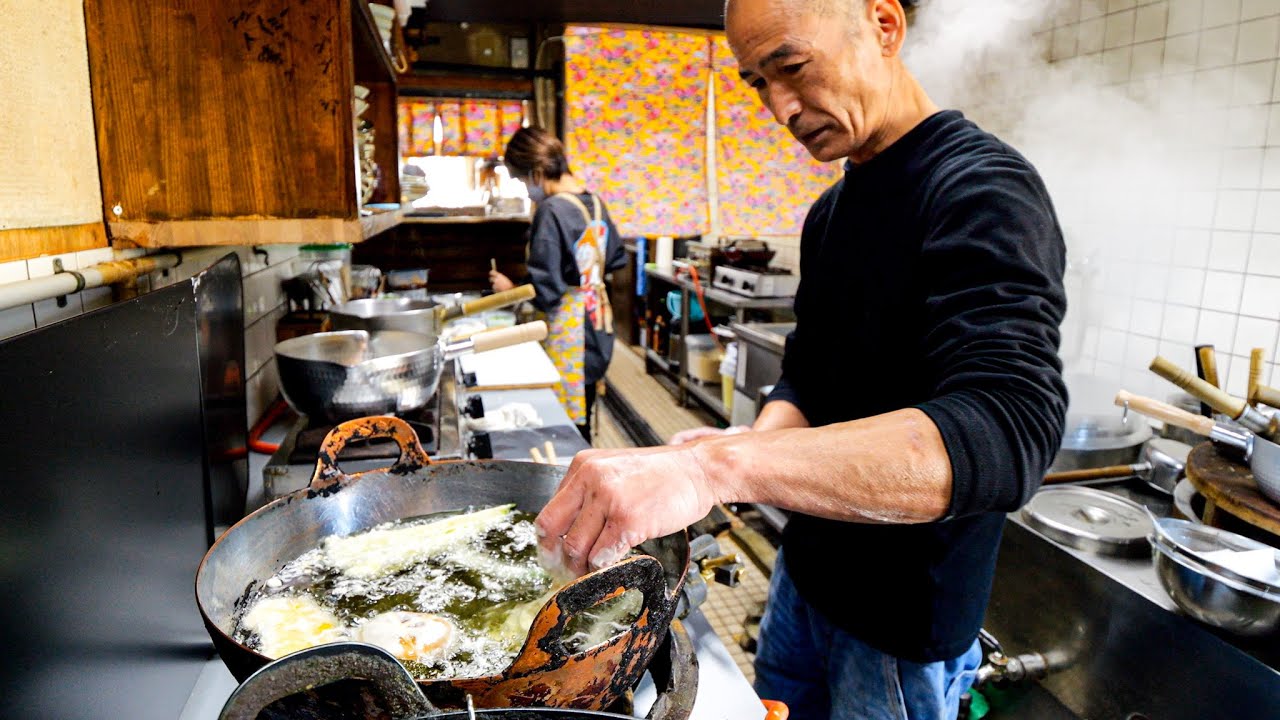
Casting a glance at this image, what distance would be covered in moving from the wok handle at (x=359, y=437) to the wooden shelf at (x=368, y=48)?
127cm

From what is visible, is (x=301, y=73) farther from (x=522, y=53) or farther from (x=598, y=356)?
(x=522, y=53)

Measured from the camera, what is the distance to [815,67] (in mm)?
1253

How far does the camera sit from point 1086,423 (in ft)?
8.69

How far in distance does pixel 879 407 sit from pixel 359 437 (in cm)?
94

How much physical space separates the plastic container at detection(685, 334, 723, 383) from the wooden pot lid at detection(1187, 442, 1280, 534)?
14.0 feet

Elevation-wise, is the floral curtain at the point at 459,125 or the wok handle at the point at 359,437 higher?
the floral curtain at the point at 459,125

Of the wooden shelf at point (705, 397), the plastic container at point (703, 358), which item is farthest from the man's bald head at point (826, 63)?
the plastic container at point (703, 358)

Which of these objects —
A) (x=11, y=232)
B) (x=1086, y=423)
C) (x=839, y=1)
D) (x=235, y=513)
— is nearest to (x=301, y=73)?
(x=11, y=232)

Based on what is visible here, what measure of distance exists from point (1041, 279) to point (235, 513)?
5.23ft

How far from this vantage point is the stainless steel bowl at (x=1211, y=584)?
155cm

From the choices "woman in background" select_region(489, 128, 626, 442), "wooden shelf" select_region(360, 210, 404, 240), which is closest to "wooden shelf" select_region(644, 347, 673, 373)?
"woman in background" select_region(489, 128, 626, 442)

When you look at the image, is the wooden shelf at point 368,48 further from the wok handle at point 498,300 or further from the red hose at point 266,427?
the red hose at point 266,427

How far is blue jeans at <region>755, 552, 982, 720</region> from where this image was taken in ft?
4.68

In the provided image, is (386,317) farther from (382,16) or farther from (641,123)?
(641,123)
